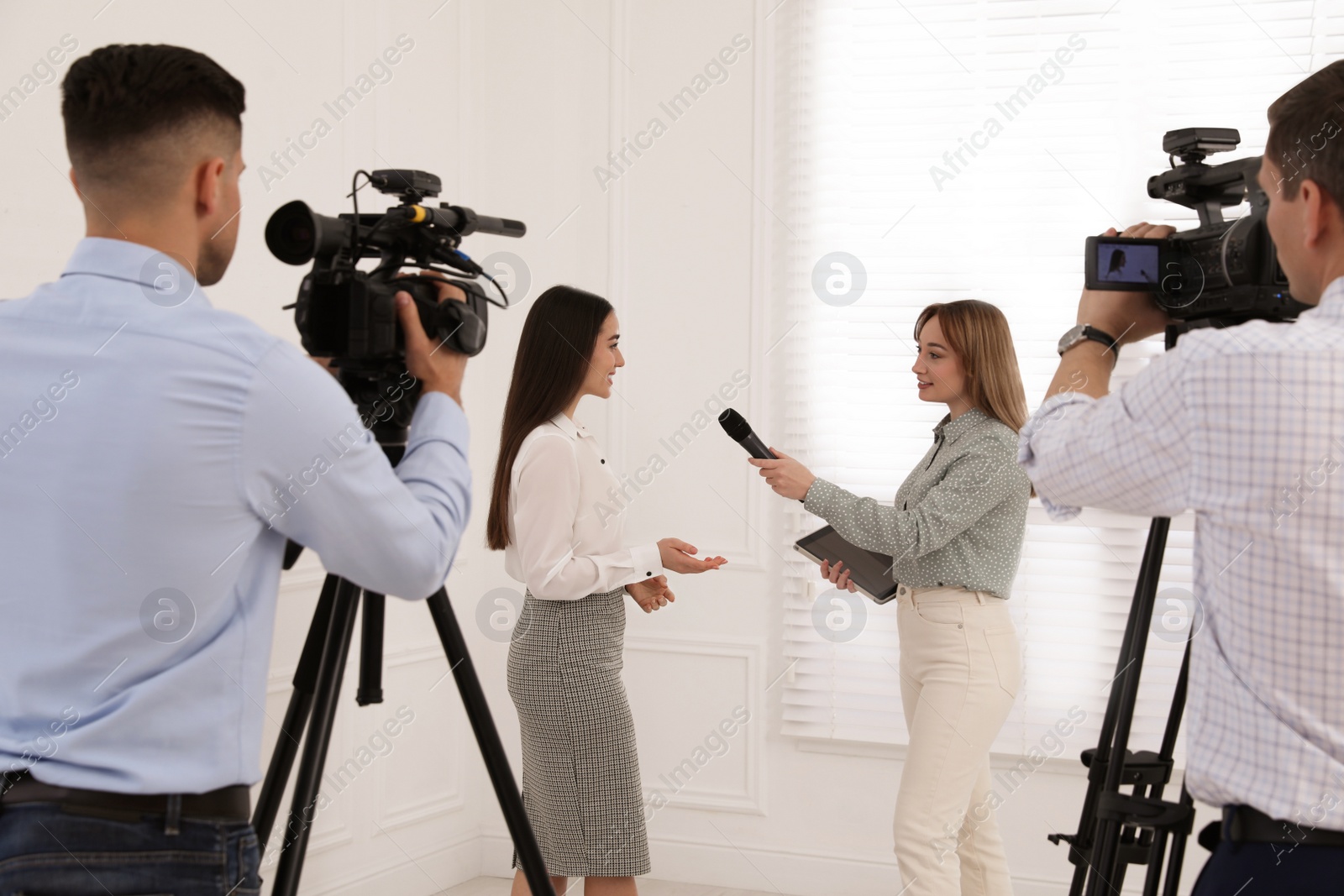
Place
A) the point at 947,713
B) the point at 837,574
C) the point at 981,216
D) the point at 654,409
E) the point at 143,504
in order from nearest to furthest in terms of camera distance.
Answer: the point at 143,504, the point at 947,713, the point at 837,574, the point at 981,216, the point at 654,409

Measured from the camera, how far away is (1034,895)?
3.11 metres

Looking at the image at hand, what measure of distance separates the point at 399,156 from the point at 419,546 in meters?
2.36

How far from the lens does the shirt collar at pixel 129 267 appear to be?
1.04 m

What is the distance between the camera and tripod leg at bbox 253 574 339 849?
1.28 m

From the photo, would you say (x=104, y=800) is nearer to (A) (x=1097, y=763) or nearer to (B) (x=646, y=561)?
(A) (x=1097, y=763)

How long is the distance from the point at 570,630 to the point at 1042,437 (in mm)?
1362

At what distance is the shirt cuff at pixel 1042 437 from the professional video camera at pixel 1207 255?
181 millimetres

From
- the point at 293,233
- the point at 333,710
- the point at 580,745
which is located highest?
the point at 293,233

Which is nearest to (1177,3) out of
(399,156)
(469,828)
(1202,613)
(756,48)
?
(756,48)

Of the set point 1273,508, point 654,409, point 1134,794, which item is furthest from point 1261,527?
point 654,409

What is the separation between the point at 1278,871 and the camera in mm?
1056

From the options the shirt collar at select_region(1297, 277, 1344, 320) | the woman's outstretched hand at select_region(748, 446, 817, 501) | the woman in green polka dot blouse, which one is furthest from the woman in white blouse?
the shirt collar at select_region(1297, 277, 1344, 320)

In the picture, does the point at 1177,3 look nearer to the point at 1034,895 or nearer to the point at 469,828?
the point at 1034,895

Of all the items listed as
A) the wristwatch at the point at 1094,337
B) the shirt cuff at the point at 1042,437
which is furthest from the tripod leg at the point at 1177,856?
the wristwatch at the point at 1094,337
